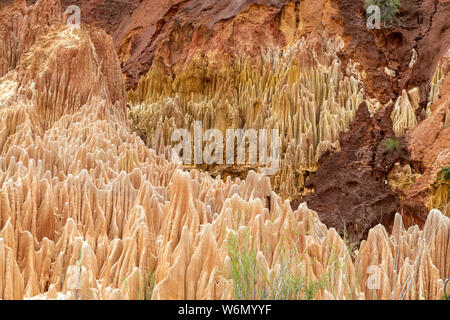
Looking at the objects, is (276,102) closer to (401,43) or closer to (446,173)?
(401,43)

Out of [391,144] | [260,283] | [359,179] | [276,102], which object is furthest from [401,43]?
[260,283]

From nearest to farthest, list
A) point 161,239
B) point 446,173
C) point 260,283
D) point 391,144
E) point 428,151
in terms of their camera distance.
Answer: point 260,283
point 161,239
point 446,173
point 428,151
point 391,144

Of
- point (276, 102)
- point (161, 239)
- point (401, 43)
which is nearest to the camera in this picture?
point (161, 239)

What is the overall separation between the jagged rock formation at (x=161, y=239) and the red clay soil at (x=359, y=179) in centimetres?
542

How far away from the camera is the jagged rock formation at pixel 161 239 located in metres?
7.09

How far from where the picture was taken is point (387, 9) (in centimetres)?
1984

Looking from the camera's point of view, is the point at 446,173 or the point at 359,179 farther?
the point at 359,179

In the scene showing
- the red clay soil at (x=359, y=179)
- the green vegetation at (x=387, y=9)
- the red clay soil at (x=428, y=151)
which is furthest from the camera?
the green vegetation at (x=387, y=9)

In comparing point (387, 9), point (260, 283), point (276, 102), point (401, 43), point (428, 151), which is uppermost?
point (387, 9)

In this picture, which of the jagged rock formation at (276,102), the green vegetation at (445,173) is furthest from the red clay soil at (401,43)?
the green vegetation at (445,173)

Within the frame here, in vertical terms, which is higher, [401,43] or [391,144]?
[401,43]

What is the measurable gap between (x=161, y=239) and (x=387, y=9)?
48.5ft

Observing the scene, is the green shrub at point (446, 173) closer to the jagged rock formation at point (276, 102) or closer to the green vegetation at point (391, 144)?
the green vegetation at point (391, 144)
